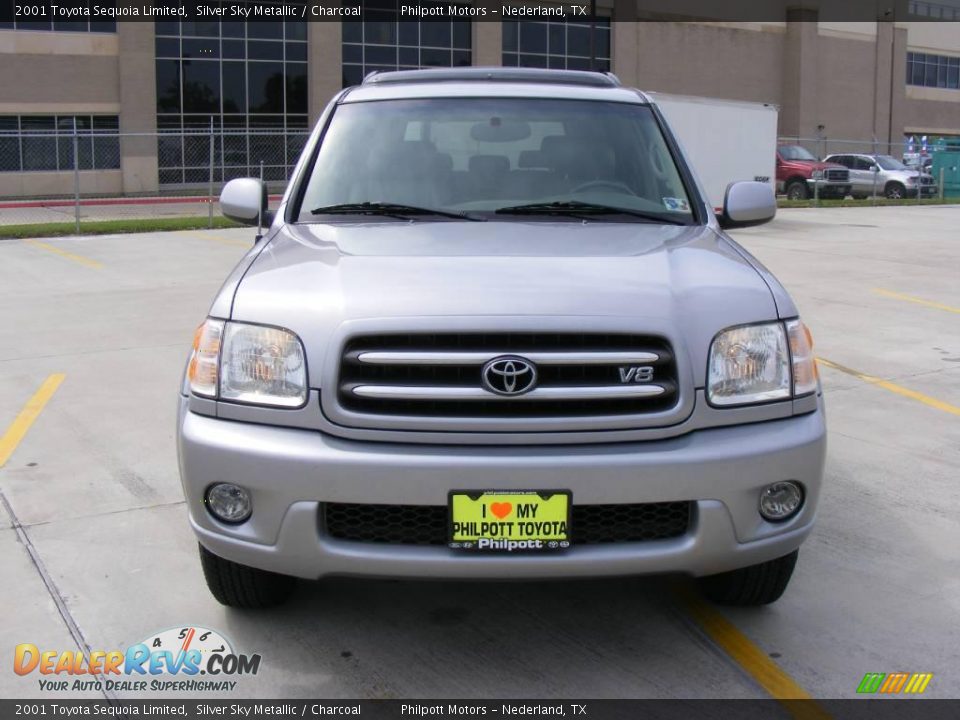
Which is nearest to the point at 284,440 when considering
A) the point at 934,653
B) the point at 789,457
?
the point at 789,457

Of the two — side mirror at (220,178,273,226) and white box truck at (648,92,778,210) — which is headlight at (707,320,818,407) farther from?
white box truck at (648,92,778,210)

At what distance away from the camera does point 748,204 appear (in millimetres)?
4875

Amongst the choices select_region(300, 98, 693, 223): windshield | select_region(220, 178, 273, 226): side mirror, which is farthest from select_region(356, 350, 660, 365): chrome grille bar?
select_region(220, 178, 273, 226): side mirror

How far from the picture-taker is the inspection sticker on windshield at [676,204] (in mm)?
4555

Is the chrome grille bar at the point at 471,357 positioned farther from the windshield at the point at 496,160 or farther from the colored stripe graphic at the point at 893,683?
the colored stripe graphic at the point at 893,683

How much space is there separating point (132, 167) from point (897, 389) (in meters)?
31.5

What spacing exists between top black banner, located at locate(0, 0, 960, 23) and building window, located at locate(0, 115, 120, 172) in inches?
114

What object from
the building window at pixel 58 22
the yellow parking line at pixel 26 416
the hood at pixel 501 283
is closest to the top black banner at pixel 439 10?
the building window at pixel 58 22

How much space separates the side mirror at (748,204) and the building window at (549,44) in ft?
124

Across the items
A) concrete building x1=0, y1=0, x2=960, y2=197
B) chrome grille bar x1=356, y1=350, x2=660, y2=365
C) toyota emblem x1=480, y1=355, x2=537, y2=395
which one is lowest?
toyota emblem x1=480, y1=355, x2=537, y2=395

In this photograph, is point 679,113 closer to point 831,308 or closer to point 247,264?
point 831,308

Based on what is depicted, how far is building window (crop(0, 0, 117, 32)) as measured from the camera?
33.5 meters

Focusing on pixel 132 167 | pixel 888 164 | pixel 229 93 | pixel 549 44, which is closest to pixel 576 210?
pixel 888 164

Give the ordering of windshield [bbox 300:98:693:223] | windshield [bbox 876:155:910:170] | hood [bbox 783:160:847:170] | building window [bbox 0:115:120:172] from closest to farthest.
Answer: windshield [bbox 300:98:693:223] → hood [bbox 783:160:847:170] → building window [bbox 0:115:120:172] → windshield [bbox 876:155:910:170]
